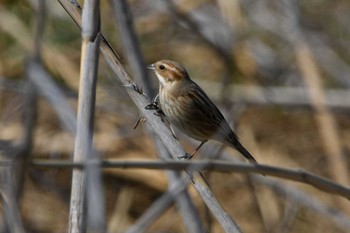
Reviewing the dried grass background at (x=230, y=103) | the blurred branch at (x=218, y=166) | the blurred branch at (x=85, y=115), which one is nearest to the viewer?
the blurred branch at (x=218, y=166)

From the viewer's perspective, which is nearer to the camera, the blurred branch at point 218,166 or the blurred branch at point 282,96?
the blurred branch at point 218,166

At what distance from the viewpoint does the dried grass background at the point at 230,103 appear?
4602 mm

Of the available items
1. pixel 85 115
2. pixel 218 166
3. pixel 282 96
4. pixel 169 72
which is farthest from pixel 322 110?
pixel 218 166

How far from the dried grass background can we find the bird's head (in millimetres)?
580

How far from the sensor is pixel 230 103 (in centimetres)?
420

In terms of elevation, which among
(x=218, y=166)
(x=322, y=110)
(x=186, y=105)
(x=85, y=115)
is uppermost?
(x=218, y=166)

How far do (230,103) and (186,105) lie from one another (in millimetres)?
548

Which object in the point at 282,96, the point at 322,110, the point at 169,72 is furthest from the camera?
the point at 282,96

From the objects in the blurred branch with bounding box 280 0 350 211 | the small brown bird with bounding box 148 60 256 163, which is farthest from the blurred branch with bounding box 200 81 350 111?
the small brown bird with bounding box 148 60 256 163

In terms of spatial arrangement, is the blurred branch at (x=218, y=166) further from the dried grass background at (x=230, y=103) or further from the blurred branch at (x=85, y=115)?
the dried grass background at (x=230, y=103)

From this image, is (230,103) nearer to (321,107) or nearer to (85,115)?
(321,107)

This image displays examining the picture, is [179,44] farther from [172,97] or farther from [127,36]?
[127,36]

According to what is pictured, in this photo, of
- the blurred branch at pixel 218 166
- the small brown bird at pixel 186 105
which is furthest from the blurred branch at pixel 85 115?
the small brown bird at pixel 186 105

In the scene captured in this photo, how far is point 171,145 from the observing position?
101 inches
